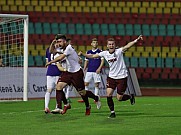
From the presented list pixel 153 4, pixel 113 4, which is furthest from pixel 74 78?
pixel 153 4

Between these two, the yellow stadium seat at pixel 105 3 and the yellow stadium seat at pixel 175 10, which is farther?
the yellow stadium seat at pixel 175 10

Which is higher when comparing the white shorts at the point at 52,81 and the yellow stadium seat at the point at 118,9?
the yellow stadium seat at the point at 118,9

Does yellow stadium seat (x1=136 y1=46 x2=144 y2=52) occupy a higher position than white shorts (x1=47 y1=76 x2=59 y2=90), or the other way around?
yellow stadium seat (x1=136 y1=46 x2=144 y2=52)

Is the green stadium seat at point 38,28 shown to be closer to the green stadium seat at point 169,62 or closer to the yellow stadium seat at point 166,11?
the green stadium seat at point 169,62

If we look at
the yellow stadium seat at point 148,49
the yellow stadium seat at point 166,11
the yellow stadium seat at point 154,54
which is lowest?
the yellow stadium seat at point 154,54

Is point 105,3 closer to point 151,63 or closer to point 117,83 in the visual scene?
point 151,63

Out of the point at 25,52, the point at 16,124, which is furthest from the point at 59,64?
the point at 25,52

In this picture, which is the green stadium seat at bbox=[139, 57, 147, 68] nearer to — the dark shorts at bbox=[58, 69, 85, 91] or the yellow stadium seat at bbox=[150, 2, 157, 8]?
the yellow stadium seat at bbox=[150, 2, 157, 8]

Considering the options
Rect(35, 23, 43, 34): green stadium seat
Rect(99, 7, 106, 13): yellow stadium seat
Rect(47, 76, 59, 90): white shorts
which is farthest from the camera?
Rect(99, 7, 106, 13): yellow stadium seat

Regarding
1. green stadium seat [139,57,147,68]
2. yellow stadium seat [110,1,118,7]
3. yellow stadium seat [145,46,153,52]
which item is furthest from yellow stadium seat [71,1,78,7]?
green stadium seat [139,57,147,68]

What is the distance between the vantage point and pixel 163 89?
29.3 meters

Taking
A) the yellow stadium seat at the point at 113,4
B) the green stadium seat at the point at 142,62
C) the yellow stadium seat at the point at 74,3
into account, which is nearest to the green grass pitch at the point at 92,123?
the green stadium seat at the point at 142,62

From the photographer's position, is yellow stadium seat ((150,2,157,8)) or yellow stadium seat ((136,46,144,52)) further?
yellow stadium seat ((150,2,157,8))

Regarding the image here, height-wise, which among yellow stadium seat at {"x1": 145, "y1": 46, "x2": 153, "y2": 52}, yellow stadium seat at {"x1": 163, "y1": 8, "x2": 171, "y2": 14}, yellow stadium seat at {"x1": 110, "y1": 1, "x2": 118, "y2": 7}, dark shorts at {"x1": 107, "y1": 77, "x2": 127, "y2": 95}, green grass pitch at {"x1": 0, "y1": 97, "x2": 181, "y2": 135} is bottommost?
green grass pitch at {"x1": 0, "y1": 97, "x2": 181, "y2": 135}
